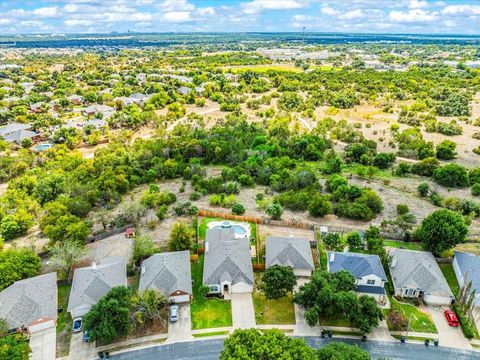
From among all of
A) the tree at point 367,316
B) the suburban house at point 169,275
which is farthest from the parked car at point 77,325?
the tree at point 367,316

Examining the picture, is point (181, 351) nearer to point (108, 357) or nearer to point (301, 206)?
point (108, 357)

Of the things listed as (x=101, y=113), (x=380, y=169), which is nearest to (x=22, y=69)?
(x=101, y=113)

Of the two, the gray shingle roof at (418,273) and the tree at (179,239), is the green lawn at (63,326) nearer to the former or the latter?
the tree at (179,239)

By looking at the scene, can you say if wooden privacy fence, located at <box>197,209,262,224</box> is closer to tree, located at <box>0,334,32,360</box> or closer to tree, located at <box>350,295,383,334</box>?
tree, located at <box>350,295,383,334</box>

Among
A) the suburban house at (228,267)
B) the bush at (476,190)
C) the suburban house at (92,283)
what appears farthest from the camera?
the bush at (476,190)

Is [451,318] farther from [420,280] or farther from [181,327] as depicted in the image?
[181,327]

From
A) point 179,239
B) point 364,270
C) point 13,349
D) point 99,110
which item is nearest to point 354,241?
point 364,270
